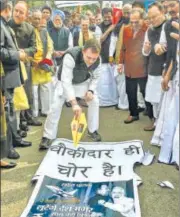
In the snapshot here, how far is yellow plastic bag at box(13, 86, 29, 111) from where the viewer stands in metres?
1.52

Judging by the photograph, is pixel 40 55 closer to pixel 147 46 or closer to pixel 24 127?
pixel 24 127

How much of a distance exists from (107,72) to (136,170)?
0.47 meters

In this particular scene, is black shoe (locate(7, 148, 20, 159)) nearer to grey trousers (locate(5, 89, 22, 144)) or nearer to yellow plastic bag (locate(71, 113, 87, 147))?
grey trousers (locate(5, 89, 22, 144))

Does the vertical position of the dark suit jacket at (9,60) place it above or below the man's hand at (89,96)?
above

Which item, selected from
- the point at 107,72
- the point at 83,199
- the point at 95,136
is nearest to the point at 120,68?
the point at 107,72

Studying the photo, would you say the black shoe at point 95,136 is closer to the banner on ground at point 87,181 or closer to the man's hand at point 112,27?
the banner on ground at point 87,181

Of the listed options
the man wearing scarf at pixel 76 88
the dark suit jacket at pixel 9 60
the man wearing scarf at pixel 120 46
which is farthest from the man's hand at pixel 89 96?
the dark suit jacket at pixel 9 60

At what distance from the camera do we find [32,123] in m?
1.80

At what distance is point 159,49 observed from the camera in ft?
5.58

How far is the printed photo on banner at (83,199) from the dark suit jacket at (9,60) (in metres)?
0.40

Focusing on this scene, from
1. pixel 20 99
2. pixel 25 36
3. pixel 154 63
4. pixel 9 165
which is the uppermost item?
pixel 25 36

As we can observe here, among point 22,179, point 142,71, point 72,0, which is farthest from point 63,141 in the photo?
point 72,0

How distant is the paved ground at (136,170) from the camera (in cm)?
146

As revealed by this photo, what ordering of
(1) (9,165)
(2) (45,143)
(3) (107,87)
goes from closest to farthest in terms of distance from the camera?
1. (1) (9,165)
2. (2) (45,143)
3. (3) (107,87)
